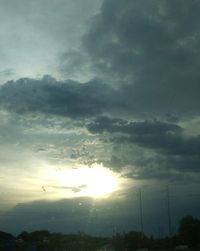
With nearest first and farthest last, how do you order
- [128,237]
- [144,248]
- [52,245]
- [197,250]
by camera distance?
1. [197,250]
2. [144,248]
3. [128,237]
4. [52,245]

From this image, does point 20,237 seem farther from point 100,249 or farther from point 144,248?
point 144,248

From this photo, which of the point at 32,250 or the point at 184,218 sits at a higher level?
the point at 184,218

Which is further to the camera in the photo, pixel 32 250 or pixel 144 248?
pixel 144 248

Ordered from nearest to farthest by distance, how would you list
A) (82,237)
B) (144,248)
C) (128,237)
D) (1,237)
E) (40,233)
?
(144,248), (128,237), (82,237), (1,237), (40,233)

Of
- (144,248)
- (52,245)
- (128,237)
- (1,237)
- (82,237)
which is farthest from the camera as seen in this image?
(1,237)

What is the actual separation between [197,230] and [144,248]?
12.4 metres

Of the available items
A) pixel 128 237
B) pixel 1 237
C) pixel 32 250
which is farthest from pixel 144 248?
pixel 1 237

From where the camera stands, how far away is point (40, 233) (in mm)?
118125

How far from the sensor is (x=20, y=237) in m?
113

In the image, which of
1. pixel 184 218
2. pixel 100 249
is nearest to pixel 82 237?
pixel 100 249

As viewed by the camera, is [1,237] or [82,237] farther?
[1,237]

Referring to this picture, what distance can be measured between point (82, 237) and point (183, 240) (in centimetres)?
2635

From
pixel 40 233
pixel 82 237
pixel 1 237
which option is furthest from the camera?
pixel 40 233

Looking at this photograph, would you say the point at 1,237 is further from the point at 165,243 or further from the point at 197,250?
the point at 197,250
